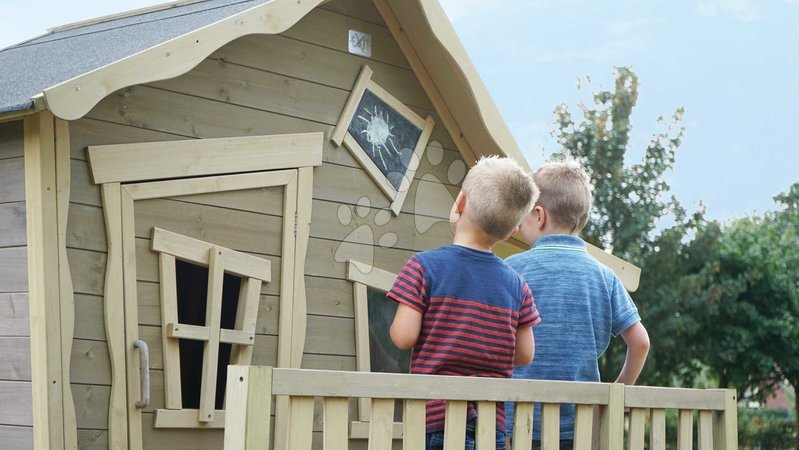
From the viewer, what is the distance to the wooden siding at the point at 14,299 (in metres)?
4.45

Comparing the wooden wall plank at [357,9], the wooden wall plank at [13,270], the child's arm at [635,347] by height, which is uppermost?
the wooden wall plank at [357,9]

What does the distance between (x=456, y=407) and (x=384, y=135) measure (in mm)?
2777

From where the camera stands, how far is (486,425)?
3432 mm

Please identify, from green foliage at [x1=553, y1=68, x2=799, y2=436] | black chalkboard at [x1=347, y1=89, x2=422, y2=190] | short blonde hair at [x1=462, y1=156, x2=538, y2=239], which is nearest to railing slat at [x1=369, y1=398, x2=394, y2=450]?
short blonde hair at [x1=462, y1=156, x2=538, y2=239]

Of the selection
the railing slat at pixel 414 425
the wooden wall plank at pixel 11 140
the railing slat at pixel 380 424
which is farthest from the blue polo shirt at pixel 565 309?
the wooden wall plank at pixel 11 140

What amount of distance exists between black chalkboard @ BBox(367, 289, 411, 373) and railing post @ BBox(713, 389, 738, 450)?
82.3 inches

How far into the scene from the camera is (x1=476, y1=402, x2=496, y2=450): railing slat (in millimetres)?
3413

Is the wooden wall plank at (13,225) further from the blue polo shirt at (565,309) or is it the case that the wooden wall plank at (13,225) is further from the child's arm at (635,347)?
the child's arm at (635,347)

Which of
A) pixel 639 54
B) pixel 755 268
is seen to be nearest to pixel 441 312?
pixel 755 268

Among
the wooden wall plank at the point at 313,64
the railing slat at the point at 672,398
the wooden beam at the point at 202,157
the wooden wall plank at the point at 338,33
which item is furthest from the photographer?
the wooden wall plank at the point at 338,33

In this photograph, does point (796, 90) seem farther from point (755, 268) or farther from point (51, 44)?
point (51, 44)

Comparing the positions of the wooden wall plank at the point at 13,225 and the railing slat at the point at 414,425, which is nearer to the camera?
the railing slat at the point at 414,425

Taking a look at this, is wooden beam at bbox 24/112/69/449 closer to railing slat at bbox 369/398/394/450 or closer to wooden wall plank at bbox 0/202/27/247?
wooden wall plank at bbox 0/202/27/247

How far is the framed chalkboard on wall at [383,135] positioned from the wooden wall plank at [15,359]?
1940 mm
